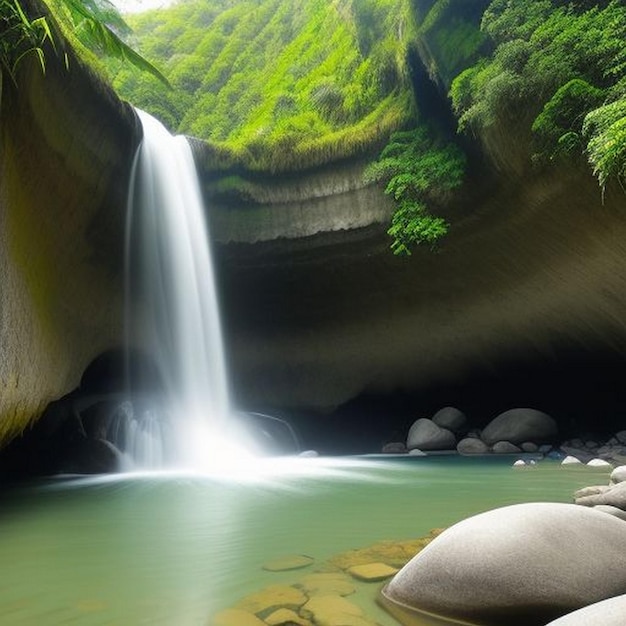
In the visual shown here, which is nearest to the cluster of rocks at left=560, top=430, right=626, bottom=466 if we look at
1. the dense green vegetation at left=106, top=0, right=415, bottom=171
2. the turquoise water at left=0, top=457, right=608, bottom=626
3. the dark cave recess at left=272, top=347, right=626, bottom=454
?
the dark cave recess at left=272, top=347, right=626, bottom=454

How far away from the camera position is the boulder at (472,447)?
13047 mm

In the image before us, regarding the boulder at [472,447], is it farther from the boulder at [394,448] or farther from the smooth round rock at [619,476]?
the smooth round rock at [619,476]

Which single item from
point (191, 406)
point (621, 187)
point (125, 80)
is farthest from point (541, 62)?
point (125, 80)

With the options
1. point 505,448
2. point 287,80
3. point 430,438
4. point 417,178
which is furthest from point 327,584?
point 287,80

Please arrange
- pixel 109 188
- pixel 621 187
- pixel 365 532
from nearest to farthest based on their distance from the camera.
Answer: pixel 365 532 < pixel 621 187 < pixel 109 188

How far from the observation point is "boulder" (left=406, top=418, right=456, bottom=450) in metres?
13.8

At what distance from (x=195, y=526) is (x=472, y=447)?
30.8 feet

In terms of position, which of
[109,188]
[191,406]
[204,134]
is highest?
[204,134]

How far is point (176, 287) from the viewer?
12742 millimetres

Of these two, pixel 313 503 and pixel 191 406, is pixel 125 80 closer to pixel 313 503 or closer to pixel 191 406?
pixel 191 406

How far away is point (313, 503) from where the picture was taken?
19.9ft

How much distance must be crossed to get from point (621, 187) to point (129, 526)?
7323mm

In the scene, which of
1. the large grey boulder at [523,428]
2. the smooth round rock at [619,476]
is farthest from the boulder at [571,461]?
the smooth round rock at [619,476]

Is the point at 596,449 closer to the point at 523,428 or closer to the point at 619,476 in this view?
the point at 523,428
